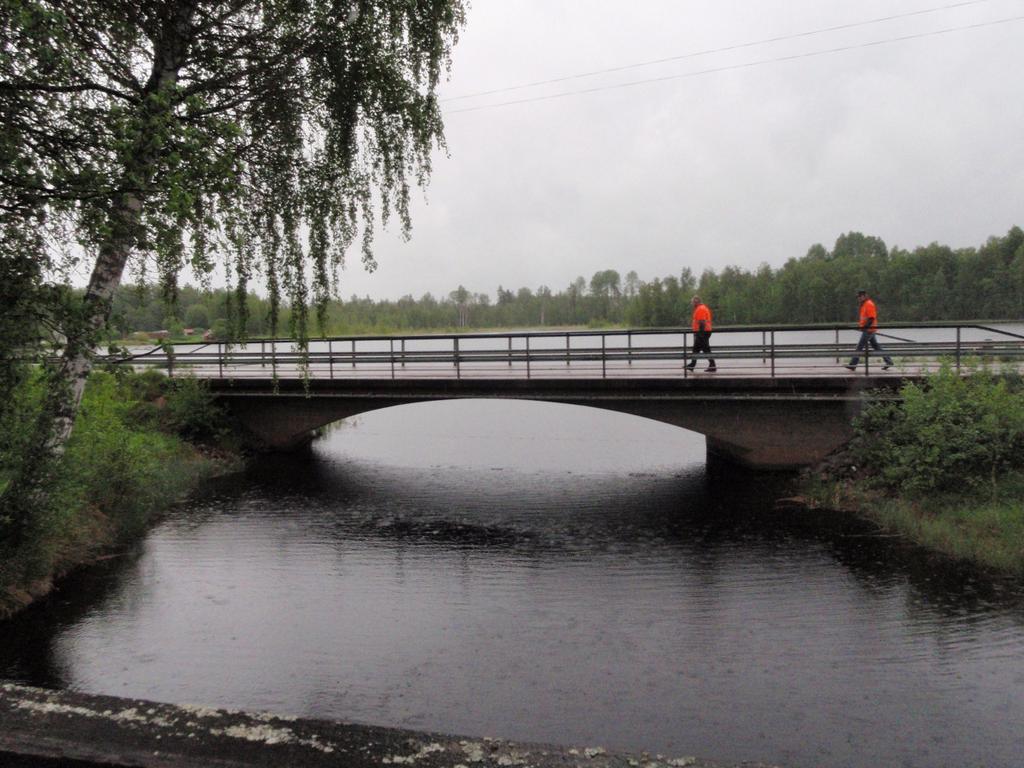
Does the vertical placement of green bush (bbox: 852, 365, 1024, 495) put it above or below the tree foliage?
below

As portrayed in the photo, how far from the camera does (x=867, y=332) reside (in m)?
17.6

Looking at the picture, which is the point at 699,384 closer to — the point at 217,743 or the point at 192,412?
the point at 192,412

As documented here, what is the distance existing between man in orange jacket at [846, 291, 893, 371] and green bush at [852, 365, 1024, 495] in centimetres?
214

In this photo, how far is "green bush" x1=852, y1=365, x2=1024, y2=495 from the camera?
14062 millimetres

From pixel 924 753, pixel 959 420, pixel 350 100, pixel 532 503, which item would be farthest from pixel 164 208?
pixel 959 420

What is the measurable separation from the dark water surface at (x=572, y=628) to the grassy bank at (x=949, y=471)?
0.86 metres

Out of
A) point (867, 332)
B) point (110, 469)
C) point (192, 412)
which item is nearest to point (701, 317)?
point (867, 332)

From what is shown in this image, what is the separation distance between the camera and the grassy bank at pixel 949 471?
12.9 metres

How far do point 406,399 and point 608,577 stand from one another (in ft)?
34.0

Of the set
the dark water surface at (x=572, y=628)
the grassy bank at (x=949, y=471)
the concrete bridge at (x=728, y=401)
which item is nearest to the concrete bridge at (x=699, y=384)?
the concrete bridge at (x=728, y=401)

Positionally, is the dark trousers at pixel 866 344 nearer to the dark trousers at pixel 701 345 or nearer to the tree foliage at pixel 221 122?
the dark trousers at pixel 701 345

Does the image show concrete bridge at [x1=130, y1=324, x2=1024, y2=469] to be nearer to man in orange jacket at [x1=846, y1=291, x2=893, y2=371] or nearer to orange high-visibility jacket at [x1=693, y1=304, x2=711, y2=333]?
man in orange jacket at [x1=846, y1=291, x2=893, y2=371]

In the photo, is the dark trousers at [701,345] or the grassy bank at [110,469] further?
the dark trousers at [701,345]

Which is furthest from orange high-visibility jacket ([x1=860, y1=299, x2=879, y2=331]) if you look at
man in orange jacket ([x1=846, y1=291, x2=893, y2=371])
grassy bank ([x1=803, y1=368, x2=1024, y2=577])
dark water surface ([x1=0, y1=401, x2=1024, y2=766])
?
dark water surface ([x1=0, y1=401, x2=1024, y2=766])
